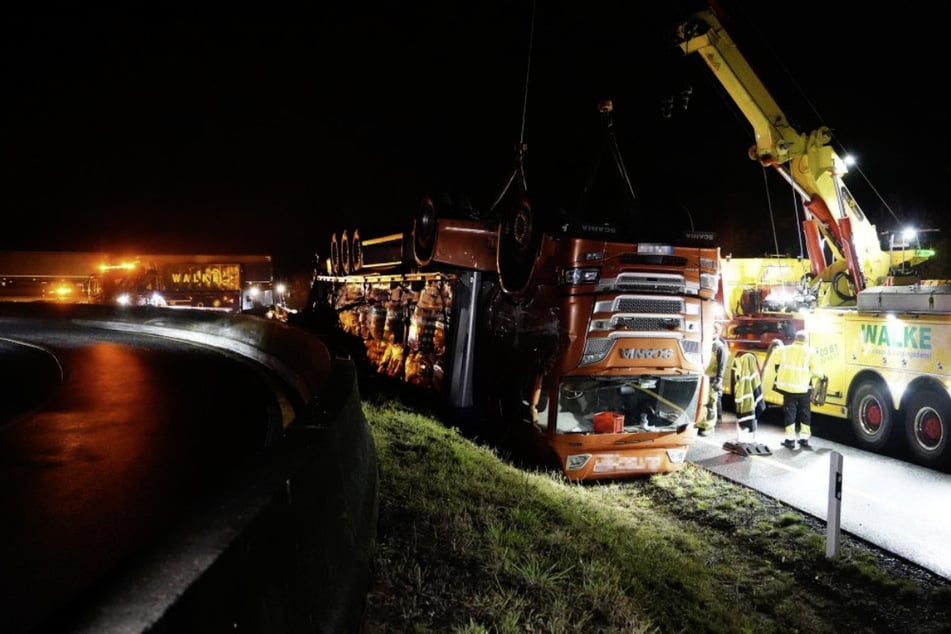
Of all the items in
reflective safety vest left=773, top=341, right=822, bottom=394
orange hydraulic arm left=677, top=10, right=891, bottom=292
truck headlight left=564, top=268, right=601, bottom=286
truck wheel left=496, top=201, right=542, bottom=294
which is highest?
orange hydraulic arm left=677, top=10, right=891, bottom=292

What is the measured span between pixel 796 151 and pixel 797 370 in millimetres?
5767

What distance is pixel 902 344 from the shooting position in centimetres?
943

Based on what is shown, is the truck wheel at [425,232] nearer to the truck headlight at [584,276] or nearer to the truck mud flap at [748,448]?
the truck headlight at [584,276]

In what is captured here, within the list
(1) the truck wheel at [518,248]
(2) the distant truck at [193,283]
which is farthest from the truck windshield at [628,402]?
(2) the distant truck at [193,283]

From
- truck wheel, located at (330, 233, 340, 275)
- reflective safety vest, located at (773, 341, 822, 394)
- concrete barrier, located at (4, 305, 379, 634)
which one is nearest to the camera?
concrete barrier, located at (4, 305, 379, 634)

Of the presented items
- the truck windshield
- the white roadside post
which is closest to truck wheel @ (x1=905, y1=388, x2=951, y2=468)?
the truck windshield

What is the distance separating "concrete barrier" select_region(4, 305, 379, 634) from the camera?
5.23 ft

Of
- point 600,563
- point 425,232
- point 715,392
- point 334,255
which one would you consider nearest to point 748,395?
point 715,392

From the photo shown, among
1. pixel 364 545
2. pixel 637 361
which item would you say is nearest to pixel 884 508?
pixel 637 361

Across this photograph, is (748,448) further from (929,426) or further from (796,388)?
(929,426)

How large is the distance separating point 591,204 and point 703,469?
362cm

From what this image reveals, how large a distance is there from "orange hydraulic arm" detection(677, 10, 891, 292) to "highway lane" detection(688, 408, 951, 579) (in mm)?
4323

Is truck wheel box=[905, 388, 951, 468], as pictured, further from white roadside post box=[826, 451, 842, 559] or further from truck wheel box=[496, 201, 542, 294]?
truck wheel box=[496, 201, 542, 294]

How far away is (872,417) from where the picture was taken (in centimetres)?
987
